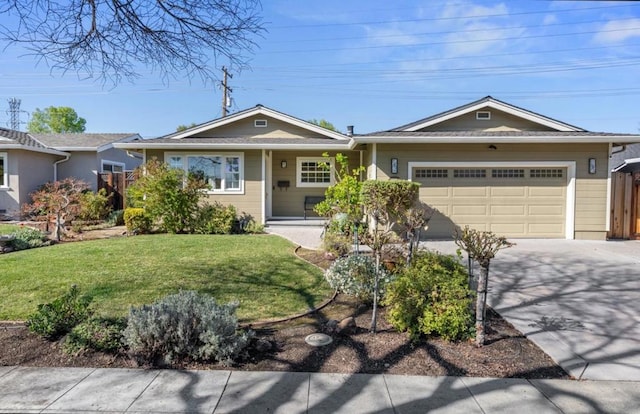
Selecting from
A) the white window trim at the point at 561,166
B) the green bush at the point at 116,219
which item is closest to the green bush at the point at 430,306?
the white window trim at the point at 561,166

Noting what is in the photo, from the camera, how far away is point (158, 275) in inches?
242

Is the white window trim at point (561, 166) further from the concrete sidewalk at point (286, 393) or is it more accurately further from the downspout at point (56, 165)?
the downspout at point (56, 165)

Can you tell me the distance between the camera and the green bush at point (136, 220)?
420 inches

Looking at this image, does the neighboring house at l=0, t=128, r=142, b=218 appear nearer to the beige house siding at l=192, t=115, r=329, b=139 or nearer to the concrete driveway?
the beige house siding at l=192, t=115, r=329, b=139

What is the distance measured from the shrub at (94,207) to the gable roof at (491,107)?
10.9 metres

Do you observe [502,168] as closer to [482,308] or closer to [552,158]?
Result: [552,158]

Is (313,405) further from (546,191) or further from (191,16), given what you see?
(546,191)

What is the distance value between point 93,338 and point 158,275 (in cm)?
266

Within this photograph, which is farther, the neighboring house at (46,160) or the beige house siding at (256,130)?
the neighboring house at (46,160)

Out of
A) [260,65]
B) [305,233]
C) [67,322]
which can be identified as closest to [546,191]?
[305,233]

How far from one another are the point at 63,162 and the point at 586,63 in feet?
82.9

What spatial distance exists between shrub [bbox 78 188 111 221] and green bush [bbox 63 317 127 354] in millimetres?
10950

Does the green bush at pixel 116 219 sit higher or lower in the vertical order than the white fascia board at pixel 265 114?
lower

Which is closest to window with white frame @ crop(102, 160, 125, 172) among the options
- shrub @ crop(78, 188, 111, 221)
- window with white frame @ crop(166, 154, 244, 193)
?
shrub @ crop(78, 188, 111, 221)
